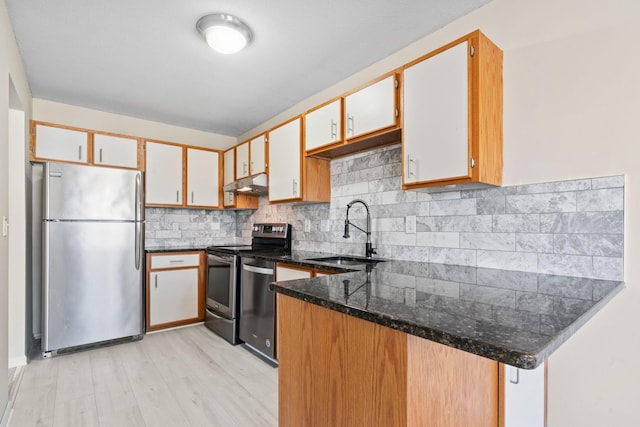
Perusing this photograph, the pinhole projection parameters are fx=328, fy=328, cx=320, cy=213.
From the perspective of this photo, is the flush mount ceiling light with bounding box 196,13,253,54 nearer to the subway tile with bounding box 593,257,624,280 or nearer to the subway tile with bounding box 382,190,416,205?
the subway tile with bounding box 382,190,416,205

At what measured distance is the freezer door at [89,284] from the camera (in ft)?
9.20

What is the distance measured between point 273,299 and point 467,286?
66.1 inches

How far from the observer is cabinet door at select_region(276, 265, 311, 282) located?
2.37 metres

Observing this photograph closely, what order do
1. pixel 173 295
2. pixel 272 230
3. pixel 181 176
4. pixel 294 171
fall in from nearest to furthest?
pixel 294 171 < pixel 173 295 < pixel 272 230 < pixel 181 176

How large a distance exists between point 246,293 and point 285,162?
4.13 feet

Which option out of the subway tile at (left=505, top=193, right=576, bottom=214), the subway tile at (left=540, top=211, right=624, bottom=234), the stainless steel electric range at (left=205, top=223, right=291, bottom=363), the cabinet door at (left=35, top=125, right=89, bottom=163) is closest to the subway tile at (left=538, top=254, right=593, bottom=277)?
the subway tile at (left=540, top=211, right=624, bottom=234)

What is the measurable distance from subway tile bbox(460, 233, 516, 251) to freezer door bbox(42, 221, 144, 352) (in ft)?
9.63

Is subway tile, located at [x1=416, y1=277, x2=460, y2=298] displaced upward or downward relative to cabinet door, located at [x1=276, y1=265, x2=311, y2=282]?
upward

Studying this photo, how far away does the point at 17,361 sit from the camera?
262 cm

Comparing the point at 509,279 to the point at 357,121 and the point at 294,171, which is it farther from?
the point at 294,171

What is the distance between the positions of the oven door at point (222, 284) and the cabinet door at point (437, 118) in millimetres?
1977

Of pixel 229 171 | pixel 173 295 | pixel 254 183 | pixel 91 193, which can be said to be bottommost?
pixel 173 295

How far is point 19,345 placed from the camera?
2641mm

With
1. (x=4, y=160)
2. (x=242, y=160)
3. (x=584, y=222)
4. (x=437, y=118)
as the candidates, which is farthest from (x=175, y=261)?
(x=584, y=222)
